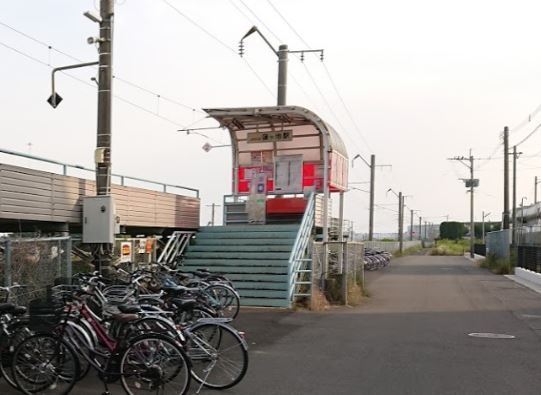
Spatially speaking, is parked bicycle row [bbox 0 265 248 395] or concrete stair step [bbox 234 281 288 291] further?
concrete stair step [bbox 234 281 288 291]

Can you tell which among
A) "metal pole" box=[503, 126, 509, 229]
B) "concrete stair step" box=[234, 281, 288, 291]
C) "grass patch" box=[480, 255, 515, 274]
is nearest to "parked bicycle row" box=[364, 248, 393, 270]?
"grass patch" box=[480, 255, 515, 274]

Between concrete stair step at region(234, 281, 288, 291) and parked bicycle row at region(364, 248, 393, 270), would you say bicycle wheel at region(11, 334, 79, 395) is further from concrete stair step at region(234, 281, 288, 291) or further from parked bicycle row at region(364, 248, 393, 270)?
parked bicycle row at region(364, 248, 393, 270)

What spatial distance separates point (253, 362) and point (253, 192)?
466 inches

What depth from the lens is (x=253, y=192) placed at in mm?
19828

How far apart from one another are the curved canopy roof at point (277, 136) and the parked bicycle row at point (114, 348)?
11.3 meters

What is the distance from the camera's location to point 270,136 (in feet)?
63.9

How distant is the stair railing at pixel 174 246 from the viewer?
15.6m

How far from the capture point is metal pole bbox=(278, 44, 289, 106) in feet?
67.8

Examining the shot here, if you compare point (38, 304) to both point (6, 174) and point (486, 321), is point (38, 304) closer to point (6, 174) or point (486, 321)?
point (6, 174)

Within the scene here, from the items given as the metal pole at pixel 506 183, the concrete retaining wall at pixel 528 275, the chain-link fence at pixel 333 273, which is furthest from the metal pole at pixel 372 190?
the chain-link fence at pixel 333 273

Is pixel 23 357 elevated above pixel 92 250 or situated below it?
below

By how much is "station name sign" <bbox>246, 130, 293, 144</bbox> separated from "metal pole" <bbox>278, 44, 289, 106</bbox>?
1.63 meters

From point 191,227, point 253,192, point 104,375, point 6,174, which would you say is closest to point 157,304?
point 104,375

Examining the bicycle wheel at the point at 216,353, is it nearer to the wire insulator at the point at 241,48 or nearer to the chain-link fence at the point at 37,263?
the chain-link fence at the point at 37,263
